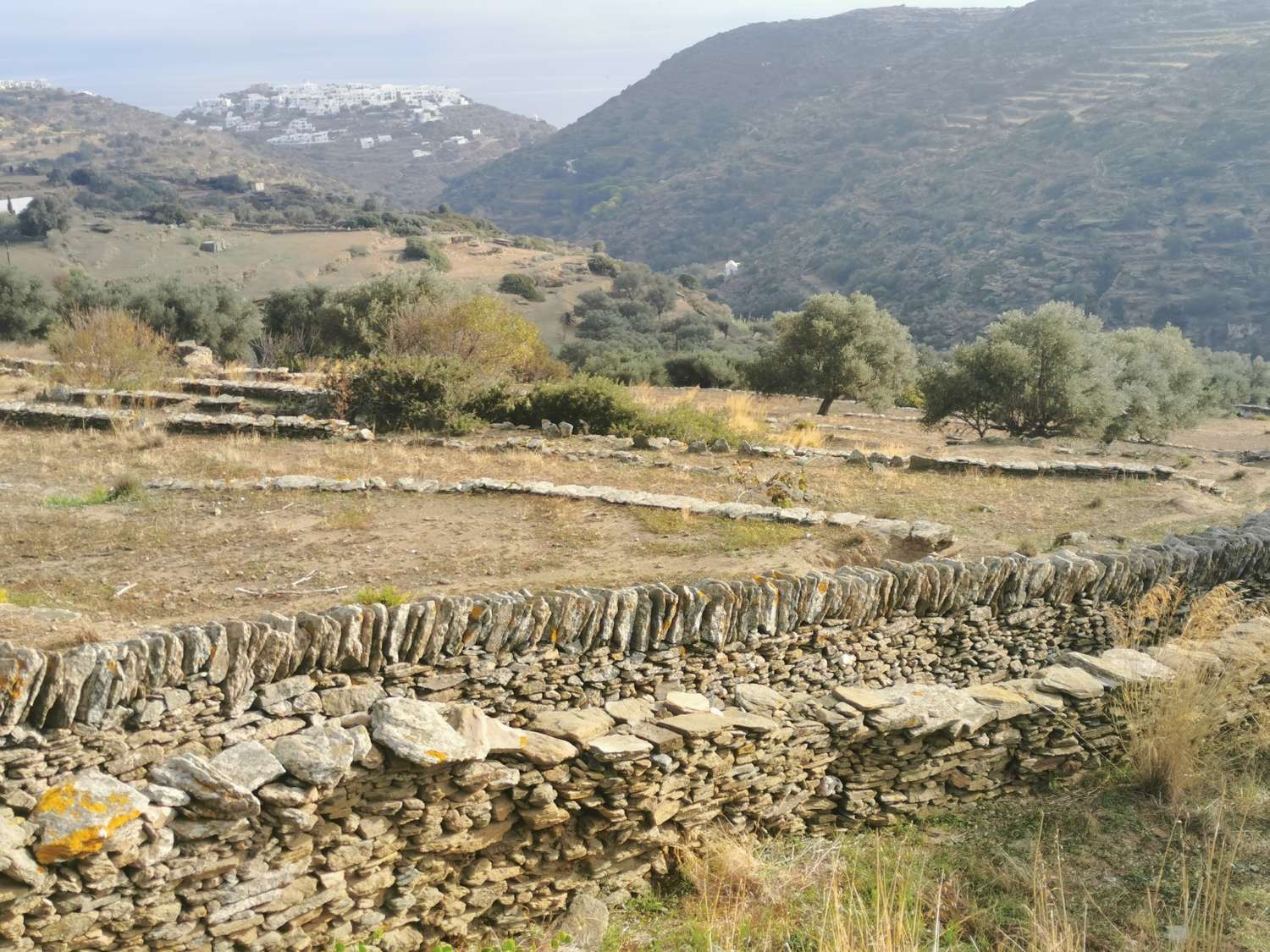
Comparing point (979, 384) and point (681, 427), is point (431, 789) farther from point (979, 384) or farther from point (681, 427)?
point (979, 384)

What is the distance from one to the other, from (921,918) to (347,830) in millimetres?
2459

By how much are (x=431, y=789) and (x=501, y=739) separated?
1.24 feet

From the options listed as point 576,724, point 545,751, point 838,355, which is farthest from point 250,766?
point 838,355

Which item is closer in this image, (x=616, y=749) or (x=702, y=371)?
(x=616, y=749)

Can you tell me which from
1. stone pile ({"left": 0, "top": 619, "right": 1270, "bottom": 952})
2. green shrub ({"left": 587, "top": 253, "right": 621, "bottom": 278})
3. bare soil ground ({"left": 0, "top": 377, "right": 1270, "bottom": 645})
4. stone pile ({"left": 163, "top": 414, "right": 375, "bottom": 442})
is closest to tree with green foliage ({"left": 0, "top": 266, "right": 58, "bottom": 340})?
stone pile ({"left": 163, "top": 414, "right": 375, "bottom": 442})

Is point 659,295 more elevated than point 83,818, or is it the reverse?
point 659,295

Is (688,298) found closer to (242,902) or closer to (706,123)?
(242,902)

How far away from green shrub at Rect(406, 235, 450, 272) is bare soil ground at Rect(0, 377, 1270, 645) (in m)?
46.3

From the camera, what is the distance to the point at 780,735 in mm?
5270

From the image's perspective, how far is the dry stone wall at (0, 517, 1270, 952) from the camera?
381 centimetres

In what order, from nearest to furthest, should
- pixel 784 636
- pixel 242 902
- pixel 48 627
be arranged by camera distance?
→ pixel 242 902, pixel 48 627, pixel 784 636

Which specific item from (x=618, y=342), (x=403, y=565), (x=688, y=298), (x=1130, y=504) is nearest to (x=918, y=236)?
(x=688, y=298)

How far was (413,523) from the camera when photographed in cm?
1039

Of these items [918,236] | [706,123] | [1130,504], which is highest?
[706,123]
